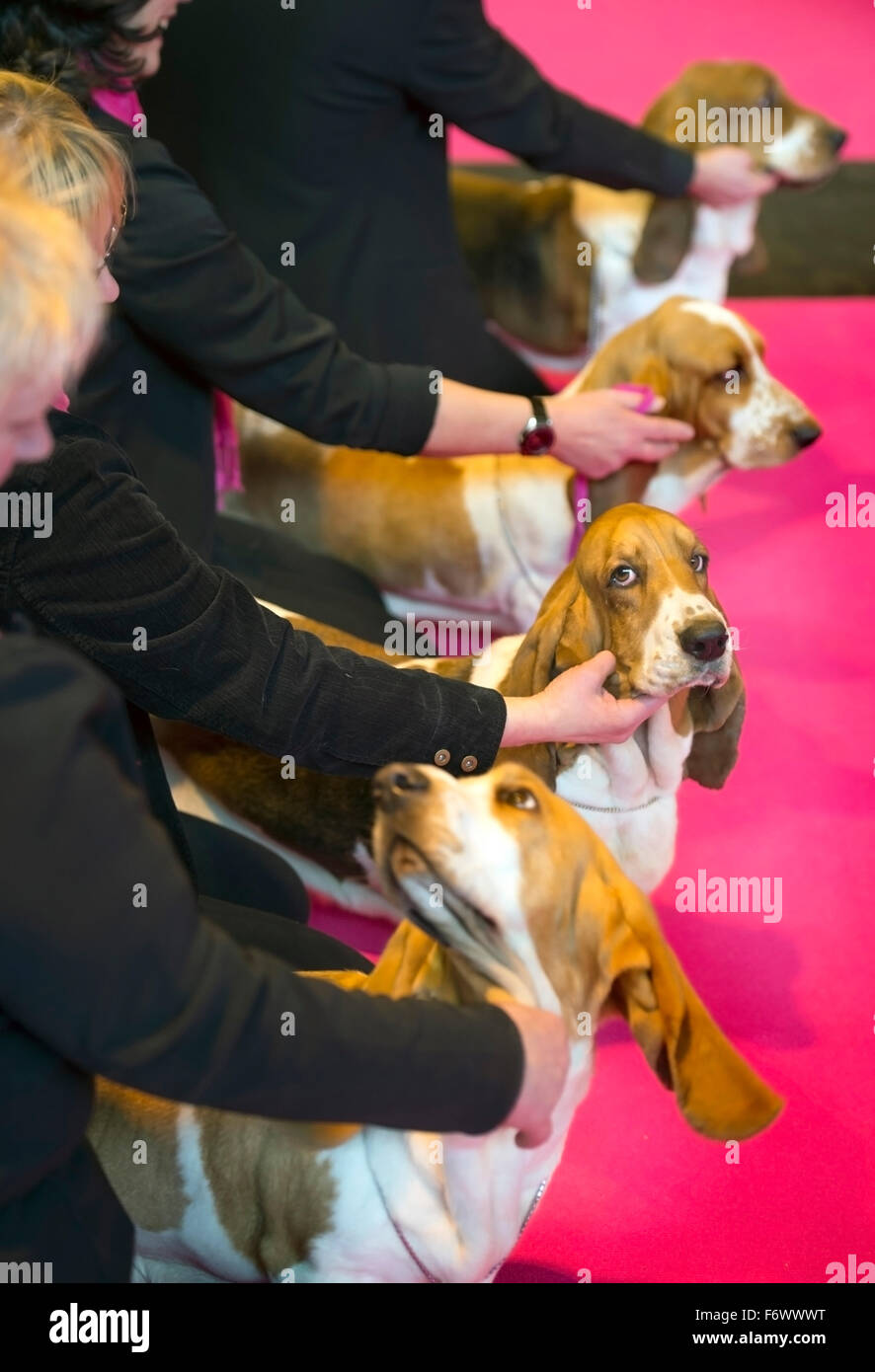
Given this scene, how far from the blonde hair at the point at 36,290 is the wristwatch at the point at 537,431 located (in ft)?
4.25

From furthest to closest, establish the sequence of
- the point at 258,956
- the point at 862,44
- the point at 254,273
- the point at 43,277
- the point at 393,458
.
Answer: the point at 862,44 → the point at 393,458 → the point at 254,273 → the point at 258,956 → the point at 43,277

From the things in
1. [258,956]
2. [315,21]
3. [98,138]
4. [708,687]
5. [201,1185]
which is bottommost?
[201,1185]

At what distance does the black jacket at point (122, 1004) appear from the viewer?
3.52 ft

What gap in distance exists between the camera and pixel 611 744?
6.78 ft

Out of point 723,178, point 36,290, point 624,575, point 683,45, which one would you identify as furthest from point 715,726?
point 683,45

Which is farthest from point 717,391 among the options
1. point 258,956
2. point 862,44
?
point 862,44

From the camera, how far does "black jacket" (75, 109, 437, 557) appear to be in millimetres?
2131

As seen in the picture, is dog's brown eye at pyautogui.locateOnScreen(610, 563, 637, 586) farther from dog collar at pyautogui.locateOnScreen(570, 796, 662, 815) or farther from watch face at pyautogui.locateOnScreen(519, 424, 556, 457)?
watch face at pyautogui.locateOnScreen(519, 424, 556, 457)

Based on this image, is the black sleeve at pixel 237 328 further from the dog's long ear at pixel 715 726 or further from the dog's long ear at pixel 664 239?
the dog's long ear at pixel 664 239

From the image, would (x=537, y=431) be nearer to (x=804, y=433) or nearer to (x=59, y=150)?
(x=804, y=433)

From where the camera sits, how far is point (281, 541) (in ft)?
9.61
